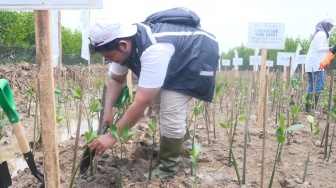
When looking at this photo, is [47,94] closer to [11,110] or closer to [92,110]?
[11,110]

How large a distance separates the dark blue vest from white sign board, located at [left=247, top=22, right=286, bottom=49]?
1.85 metres

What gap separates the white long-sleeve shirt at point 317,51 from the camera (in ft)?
16.9

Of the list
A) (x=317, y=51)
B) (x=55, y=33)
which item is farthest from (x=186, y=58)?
(x=317, y=51)

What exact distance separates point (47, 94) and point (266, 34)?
3.13 m

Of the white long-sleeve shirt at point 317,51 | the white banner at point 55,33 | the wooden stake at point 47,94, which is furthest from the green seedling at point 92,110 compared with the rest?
the white long-sleeve shirt at point 317,51

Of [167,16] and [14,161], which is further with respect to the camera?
[14,161]

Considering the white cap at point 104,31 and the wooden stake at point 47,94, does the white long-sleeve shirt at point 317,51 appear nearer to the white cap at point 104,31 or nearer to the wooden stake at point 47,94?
the white cap at point 104,31

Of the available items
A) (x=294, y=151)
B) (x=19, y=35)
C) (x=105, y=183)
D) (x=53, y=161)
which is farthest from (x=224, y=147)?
(x=19, y=35)

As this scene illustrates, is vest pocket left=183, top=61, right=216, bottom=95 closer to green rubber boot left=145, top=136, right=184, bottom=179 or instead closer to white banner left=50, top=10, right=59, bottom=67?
green rubber boot left=145, top=136, right=184, bottom=179

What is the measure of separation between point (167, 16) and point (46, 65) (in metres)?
1.13

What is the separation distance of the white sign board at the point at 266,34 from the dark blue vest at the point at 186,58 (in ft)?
6.08

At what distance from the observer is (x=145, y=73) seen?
1812 millimetres

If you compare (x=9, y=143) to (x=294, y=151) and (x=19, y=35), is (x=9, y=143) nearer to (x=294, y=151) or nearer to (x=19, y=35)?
(x=294, y=151)

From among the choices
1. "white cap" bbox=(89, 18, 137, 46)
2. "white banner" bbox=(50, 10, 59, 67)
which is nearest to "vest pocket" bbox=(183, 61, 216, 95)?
"white cap" bbox=(89, 18, 137, 46)
